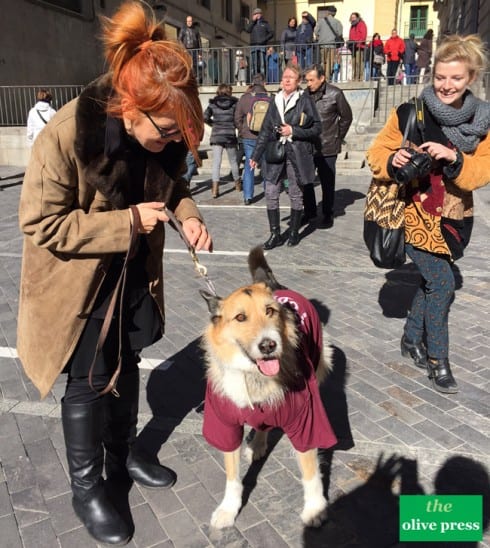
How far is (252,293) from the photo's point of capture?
260cm

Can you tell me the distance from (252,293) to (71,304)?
0.88 m

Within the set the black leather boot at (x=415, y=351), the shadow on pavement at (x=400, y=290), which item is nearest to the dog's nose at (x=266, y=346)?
the black leather boot at (x=415, y=351)

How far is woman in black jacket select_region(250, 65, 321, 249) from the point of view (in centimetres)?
753

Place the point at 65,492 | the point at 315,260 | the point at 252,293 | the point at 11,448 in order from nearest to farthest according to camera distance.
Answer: the point at 252,293 < the point at 65,492 < the point at 11,448 < the point at 315,260

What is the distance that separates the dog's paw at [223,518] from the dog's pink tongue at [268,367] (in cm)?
86

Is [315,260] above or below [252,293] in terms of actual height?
below

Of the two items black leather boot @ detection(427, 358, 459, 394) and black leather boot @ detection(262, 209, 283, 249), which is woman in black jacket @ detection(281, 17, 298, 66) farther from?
black leather boot @ detection(427, 358, 459, 394)

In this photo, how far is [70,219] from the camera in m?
2.16

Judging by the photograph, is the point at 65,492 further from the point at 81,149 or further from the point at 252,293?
the point at 81,149

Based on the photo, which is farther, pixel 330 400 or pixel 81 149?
pixel 330 400

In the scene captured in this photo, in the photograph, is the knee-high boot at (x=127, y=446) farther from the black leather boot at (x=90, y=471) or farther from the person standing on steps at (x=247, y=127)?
the person standing on steps at (x=247, y=127)

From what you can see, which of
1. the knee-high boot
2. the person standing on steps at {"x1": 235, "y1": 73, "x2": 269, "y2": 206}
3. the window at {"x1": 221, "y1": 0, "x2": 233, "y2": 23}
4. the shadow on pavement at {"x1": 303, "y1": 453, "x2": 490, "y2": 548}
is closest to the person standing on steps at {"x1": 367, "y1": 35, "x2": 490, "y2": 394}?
the shadow on pavement at {"x1": 303, "y1": 453, "x2": 490, "y2": 548}

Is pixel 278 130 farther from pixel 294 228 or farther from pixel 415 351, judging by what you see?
pixel 415 351

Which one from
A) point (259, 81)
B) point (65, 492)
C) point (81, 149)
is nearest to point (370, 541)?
point (65, 492)
